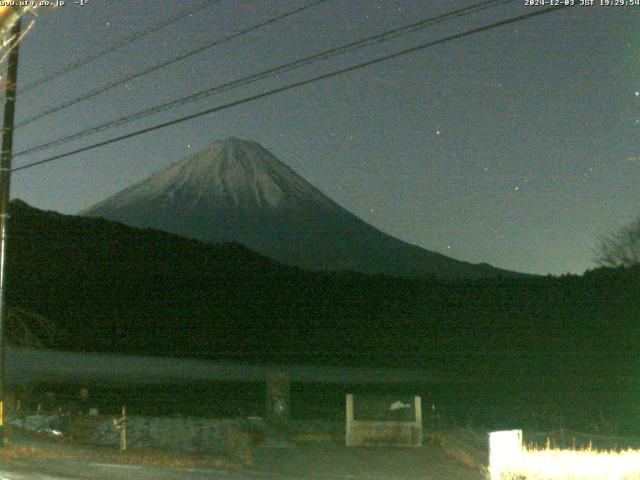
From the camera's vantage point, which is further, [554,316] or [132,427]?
[554,316]

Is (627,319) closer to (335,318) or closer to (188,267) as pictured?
(335,318)

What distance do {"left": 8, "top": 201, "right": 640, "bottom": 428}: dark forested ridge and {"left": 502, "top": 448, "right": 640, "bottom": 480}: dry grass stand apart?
1570 inches

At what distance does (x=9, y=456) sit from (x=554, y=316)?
63590 millimetres

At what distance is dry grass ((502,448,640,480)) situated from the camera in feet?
41.2

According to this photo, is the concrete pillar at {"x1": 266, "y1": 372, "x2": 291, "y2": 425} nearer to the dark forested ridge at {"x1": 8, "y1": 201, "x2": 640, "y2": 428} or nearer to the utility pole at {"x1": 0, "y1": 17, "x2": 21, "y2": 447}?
the utility pole at {"x1": 0, "y1": 17, "x2": 21, "y2": 447}

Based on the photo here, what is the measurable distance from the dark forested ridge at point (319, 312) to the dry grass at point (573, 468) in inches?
1570

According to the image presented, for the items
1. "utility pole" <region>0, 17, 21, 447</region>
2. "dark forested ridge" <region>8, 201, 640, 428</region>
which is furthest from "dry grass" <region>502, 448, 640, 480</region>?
"dark forested ridge" <region>8, 201, 640, 428</region>

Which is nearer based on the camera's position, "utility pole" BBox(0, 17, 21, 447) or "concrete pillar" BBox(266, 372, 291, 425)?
"utility pole" BBox(0, 17, 21, 447)

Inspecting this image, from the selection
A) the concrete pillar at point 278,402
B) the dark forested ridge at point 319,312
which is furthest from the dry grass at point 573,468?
the dark forested ridge at point 319,312

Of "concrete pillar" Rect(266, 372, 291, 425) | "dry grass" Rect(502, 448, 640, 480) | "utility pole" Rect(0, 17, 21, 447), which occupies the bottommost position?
"dry grass" Rect(502, 448, 640, 480)

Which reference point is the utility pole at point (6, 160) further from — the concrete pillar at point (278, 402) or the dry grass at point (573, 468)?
the dry grass at point (573, 468)

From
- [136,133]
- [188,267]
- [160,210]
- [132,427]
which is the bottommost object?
[132,427]

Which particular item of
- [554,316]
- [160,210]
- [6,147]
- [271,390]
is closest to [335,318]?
[554,316]

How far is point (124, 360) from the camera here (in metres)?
65.0
